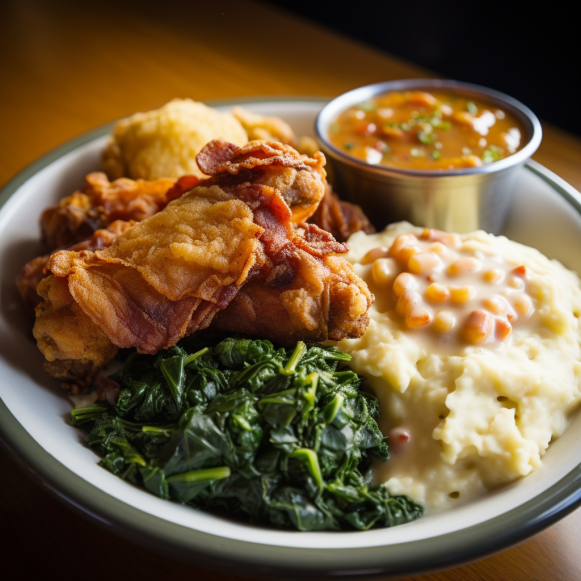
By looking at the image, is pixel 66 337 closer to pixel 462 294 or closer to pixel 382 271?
pixel 382 271

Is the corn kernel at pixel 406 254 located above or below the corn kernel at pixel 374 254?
above

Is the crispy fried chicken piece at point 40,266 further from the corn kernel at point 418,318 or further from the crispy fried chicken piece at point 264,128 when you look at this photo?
the corn kernel at point 418,318

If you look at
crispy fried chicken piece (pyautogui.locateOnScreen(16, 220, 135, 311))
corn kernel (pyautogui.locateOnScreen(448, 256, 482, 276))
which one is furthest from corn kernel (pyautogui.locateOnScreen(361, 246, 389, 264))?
crispy fried chicken piece (pyautogui.locateOnScreen(16, 220, 135, 311))

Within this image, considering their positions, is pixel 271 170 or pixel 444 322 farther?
pixel 271 170

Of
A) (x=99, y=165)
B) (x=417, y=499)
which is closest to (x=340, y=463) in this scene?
(x=417, y=499)

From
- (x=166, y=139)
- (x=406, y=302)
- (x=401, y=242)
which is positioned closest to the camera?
(x=406, y=302)

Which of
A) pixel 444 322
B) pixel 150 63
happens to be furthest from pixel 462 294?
pixel 150 63

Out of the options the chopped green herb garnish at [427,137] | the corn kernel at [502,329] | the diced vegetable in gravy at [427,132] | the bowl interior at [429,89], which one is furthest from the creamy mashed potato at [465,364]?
the chopped green herb garnish at [427,137]
